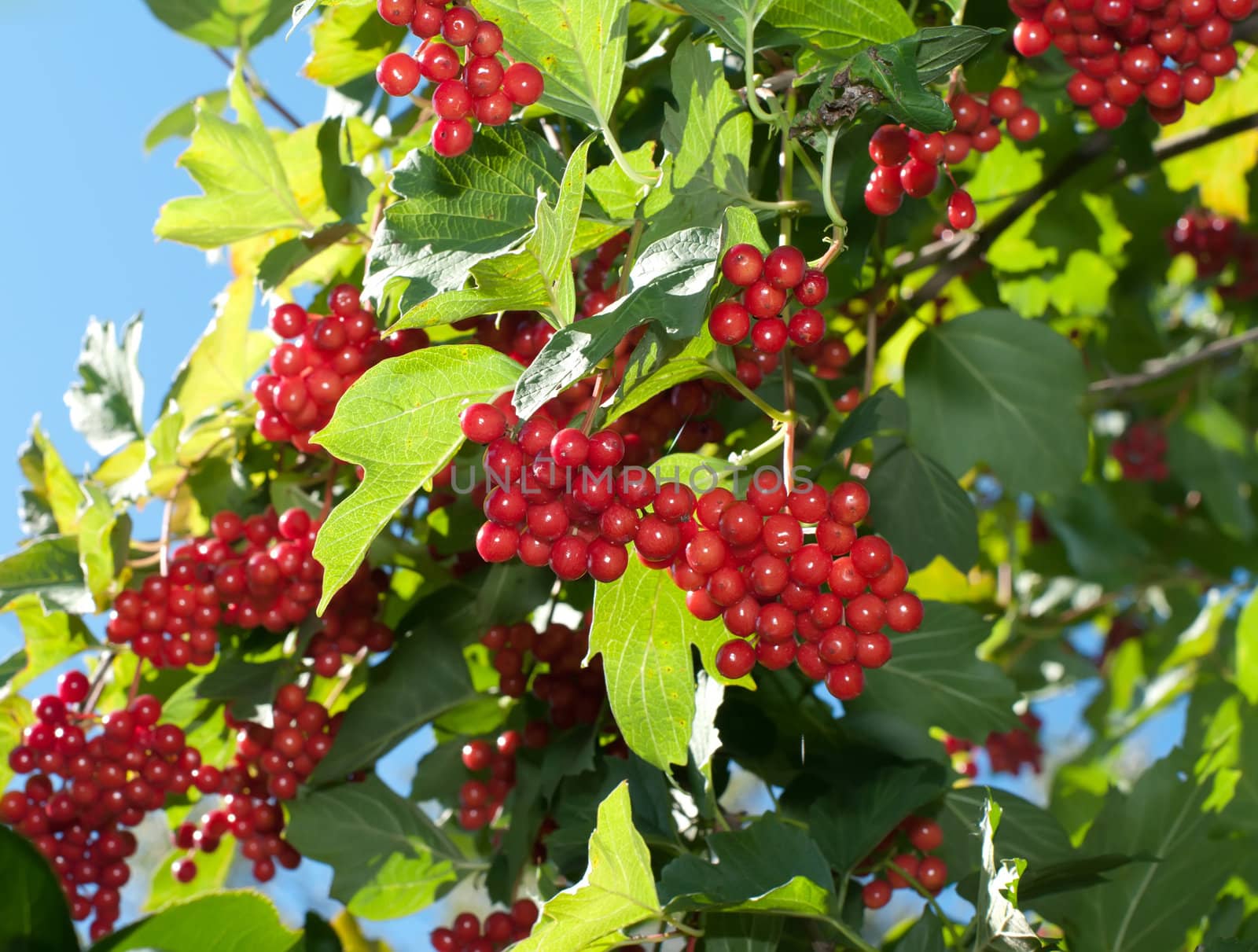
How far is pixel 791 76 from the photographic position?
3.28 feet

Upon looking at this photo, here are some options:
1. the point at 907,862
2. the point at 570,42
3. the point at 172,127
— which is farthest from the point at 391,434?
the point at 172,127

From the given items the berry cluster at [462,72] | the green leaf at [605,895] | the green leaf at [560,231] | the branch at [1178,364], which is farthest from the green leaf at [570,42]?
the branch at [1178,364]

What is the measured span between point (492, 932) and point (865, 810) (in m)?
0.50

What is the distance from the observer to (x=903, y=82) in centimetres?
83

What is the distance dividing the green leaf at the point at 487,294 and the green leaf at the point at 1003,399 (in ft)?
2.49

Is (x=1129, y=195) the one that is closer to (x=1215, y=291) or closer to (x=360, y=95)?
(x=1215, y=291)

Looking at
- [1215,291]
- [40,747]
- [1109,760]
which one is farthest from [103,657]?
[1215,291]

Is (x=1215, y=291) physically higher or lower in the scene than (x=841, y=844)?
lower

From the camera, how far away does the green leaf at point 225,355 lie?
4.78 feet

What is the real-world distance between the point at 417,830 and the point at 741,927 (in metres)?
0.52

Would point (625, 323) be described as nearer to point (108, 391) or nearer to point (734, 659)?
point (734, 659)

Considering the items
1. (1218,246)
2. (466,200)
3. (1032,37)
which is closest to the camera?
(466,200)

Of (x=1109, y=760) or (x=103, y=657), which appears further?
(x=1109, y=760)

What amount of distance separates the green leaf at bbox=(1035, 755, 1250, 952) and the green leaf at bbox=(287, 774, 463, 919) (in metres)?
0.71
